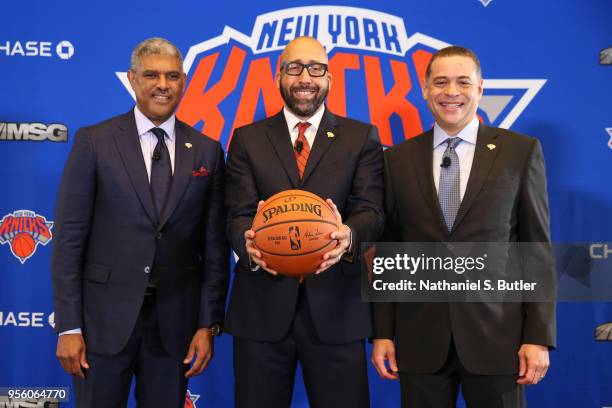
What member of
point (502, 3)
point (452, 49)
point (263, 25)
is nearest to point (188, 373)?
point (452, 49)

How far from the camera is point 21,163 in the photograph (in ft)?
10.7

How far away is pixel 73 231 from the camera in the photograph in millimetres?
2230

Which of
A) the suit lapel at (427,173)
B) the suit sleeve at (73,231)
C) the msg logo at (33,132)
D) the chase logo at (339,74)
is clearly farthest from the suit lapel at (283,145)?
the msg logo at (33,132)

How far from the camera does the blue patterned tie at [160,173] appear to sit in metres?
2.29

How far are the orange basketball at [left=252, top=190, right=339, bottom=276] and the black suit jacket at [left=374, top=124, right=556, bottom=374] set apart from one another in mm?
408

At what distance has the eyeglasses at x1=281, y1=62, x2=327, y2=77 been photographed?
2.39 meters

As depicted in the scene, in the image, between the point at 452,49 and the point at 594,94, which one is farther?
the point at 594,94

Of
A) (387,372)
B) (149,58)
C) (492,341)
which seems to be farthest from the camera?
(149,58)

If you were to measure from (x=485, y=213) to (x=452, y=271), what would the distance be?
24 centimetres

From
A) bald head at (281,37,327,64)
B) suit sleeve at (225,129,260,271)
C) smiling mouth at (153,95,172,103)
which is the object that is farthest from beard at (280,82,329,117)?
smiling mouth at (153,95,172,103)

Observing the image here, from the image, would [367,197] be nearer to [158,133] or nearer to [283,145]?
[283,145]

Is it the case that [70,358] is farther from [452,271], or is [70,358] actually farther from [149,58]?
[452,271]

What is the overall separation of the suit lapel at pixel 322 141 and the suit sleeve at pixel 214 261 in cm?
41
